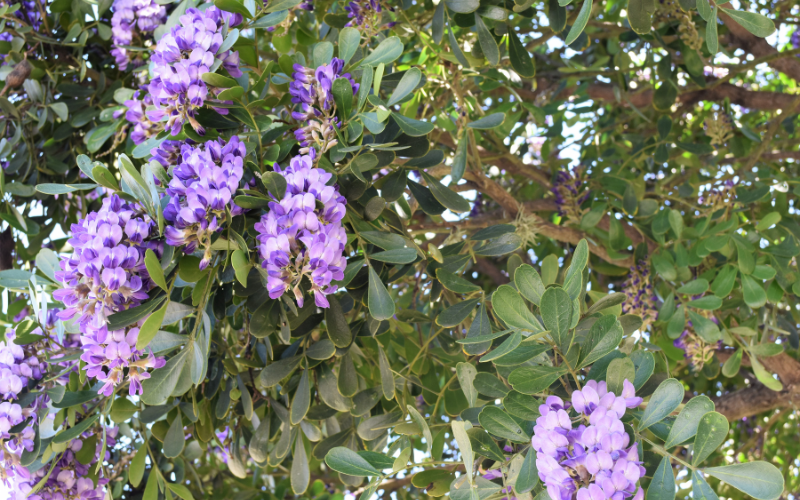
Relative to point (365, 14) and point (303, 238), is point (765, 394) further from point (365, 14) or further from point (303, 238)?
Result: point (303, 238)

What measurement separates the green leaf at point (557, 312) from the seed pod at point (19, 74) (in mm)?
1102

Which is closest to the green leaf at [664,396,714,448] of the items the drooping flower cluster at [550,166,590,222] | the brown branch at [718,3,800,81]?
the drooping flower cluster at [550,166,590,222]

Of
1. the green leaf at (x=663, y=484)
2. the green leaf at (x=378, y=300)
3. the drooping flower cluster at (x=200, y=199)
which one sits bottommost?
the green leaf at (x=378, y=300)

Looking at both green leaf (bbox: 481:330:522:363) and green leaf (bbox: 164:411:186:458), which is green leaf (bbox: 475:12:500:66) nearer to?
green leaf (bbox: 481:330:522:363)

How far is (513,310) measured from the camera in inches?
23.3

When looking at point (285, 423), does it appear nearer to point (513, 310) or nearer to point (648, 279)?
point (513, 310)

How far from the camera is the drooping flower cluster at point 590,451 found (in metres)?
0.49

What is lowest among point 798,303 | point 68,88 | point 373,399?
point 798,303

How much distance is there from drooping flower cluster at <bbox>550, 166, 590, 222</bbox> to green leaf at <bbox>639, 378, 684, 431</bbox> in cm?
92

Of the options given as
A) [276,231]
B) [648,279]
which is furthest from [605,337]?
[648,279]

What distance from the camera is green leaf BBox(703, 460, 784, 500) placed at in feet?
1.57

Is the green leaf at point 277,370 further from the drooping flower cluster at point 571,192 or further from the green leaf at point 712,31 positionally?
the drooping flower cluster at point 571,192

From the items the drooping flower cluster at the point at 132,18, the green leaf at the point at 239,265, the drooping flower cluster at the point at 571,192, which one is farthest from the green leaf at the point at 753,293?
the drooping flower cluster at the point at 132,18

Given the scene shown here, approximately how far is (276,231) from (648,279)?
1024 millimetres
